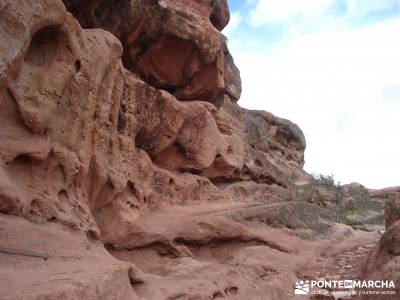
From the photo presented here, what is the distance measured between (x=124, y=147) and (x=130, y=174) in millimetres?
572

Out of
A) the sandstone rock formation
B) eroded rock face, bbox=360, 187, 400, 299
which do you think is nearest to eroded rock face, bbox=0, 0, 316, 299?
the sandstone rock formation

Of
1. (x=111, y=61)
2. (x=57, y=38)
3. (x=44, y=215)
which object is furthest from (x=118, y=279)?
(x=111, y=61)

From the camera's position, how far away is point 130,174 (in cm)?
857

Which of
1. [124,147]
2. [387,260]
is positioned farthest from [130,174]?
[387,260]

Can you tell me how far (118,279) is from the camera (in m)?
4.70

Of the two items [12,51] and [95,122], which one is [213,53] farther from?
[12,51]

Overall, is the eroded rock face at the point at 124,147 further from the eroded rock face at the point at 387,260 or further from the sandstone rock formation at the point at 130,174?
the eroded rock face at the point at 387,260

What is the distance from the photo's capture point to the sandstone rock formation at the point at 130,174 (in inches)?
190

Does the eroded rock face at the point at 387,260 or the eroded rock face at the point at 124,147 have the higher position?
the eroded rock face at the point at 124,147

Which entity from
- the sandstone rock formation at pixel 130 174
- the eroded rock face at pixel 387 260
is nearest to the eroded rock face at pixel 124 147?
the sandstone rock formation at pixel 130 174

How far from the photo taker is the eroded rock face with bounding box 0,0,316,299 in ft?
17.0

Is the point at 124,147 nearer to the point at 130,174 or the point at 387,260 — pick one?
the point at 130,174

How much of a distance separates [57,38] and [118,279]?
369 cm

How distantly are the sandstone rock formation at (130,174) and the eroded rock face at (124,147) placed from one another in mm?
27
